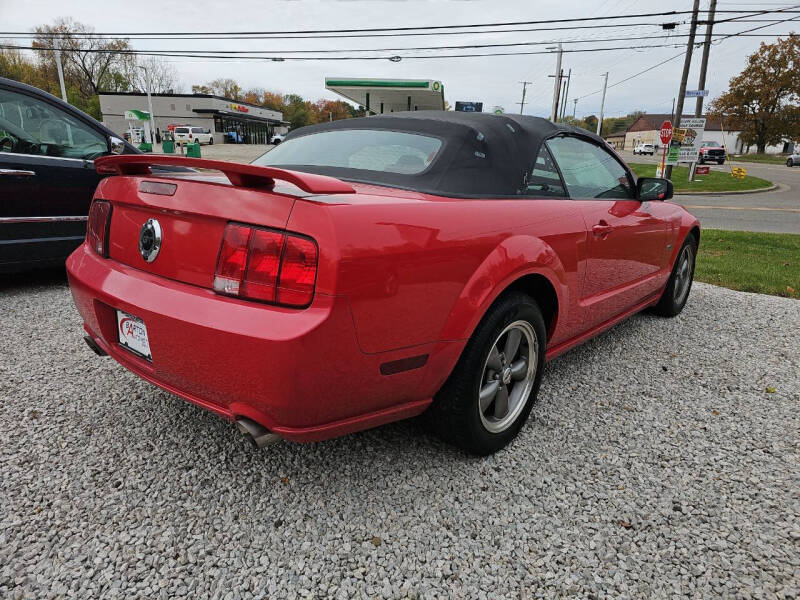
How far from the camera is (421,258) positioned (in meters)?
1.74

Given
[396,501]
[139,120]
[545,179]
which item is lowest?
[396,501]

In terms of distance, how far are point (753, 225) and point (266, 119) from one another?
70.5 m

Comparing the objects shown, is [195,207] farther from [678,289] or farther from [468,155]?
[678,289]

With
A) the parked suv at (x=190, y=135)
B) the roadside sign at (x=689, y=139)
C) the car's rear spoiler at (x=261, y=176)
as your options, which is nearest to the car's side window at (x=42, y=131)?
the car's rear spoiler at (x=261, y=176)

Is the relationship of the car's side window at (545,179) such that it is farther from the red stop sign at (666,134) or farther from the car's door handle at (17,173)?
the red stop sign at (666,134)

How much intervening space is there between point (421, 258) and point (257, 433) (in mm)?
773

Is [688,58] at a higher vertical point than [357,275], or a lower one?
higher

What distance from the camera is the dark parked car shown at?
13.5 feet

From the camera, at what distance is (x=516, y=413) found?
7.85 feet

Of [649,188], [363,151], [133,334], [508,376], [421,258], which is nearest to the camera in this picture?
[421,258]

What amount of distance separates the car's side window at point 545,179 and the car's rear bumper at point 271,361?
1.00 meters

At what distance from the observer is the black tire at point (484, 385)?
2021 mm

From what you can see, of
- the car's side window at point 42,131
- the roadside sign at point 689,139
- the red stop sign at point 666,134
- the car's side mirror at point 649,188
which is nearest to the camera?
the car's side mirror at point 649,188

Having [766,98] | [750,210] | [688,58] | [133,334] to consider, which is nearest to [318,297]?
[133,334]
